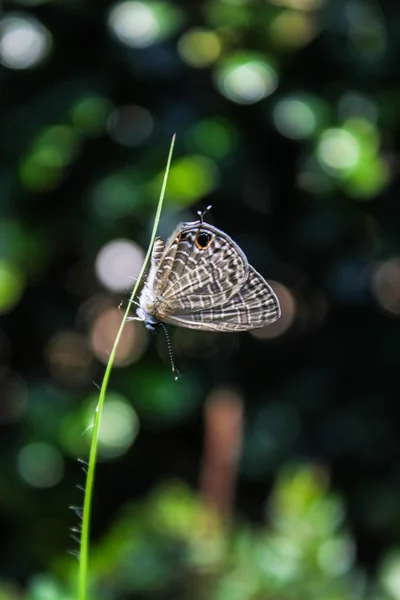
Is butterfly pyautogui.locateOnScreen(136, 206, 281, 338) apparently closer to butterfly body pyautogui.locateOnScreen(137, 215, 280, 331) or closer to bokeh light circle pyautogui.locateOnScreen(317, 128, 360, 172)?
butterfly body pyautogui.locateOnScreen(137, 215, 280, 331)

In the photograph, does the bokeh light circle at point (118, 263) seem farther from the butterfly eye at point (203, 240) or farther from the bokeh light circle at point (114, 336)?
the butterfly eye at point (203, 240)

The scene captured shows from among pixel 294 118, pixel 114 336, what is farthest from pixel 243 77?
pixel 114 336

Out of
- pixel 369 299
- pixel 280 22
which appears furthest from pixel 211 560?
pixel 280 22

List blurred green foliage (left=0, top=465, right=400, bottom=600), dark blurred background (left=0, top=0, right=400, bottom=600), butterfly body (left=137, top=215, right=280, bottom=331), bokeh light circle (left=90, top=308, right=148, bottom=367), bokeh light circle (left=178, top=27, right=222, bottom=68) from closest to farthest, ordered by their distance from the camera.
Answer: butterfly body (left=137, top=215, right=280, bottom=331), blurred green foliage (left=0, top=465, right=400, bottom=600), dark blurred background (left=0, top=0, right=400, bottom=600), bokeh light circle (left=178, top=27, right=222, bottom=68), bokeh light circle (left=90, top=308, right=148, bottom=367)

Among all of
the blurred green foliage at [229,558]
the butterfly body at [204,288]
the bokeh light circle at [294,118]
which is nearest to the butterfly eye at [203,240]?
the butterfly body at [204,288]

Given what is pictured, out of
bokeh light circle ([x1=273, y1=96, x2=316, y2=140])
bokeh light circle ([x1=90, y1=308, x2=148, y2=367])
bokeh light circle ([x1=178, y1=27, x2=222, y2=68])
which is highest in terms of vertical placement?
bokeh light circle ([x1=178, y1=27, x2=222, y2=68])

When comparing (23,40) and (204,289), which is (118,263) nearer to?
(23,40)

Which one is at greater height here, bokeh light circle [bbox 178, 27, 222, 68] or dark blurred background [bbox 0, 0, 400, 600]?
bokeh light circle [bbox 178, 27, 222, 68]

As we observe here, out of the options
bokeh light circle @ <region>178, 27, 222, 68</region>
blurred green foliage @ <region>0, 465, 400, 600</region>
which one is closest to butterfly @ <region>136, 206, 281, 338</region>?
blurred green foliage @ <region>0, 465, 400, 600</region>
